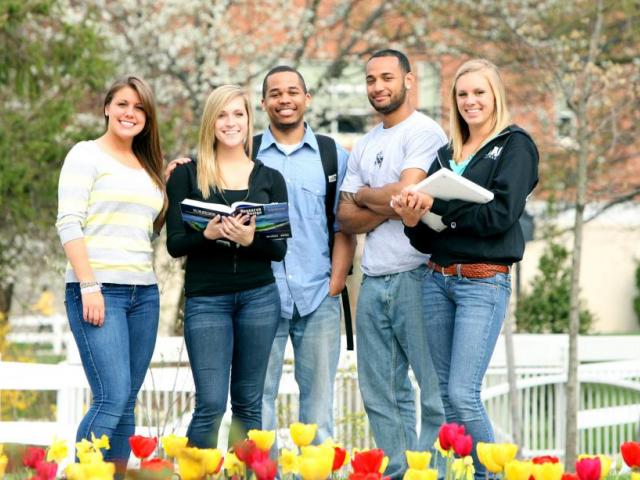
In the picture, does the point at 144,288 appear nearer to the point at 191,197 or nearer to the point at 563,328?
the point at 191,197

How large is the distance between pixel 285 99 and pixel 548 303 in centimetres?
1228

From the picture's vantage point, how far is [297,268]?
18.4ft

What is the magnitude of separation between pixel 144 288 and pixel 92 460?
195 cm

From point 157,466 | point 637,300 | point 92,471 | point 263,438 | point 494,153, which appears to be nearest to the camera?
point 157,466

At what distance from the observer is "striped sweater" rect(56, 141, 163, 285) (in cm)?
498

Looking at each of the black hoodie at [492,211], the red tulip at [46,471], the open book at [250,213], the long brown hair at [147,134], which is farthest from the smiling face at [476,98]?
the red tulip at [46,471]

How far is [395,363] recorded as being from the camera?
18.6 ft

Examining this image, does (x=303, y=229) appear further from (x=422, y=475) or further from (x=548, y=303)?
(x=548, y=303)

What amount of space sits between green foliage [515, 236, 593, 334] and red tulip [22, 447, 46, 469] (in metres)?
14.3

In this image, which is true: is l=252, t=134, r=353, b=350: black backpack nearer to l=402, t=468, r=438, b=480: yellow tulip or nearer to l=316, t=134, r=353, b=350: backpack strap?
l=316, t=134, r=353, b=350: backpack strap

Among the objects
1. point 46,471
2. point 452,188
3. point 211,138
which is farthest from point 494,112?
point 46,471

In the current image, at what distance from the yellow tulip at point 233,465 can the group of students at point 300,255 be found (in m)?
1.70

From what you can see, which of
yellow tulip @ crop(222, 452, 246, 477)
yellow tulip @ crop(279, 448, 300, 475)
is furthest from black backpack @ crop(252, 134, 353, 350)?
yellow tulip @ crop(222, 452, 246, 477)

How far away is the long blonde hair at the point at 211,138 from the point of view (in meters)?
5.22
